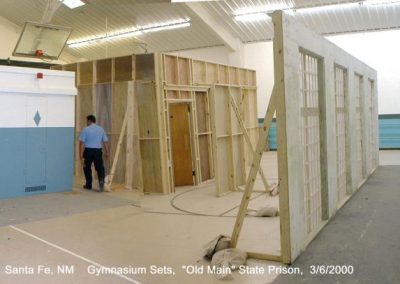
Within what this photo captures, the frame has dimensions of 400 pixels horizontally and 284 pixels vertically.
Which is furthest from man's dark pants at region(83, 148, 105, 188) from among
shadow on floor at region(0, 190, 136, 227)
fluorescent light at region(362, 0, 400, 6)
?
fluorescent light at region(362, 0, 400, 6)

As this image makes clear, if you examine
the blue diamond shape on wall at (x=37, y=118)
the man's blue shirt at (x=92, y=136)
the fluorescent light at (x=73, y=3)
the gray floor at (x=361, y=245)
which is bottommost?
the gray floor at (x=361, y=245)

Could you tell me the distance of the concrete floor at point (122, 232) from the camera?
4.24 m

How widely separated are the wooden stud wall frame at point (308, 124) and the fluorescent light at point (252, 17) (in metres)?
6.99

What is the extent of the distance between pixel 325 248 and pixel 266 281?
4.03ft

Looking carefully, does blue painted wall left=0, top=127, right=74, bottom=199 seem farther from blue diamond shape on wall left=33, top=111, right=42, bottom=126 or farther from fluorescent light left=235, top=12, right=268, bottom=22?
fluorescent light left=235, top=12, right=268, bottom=22

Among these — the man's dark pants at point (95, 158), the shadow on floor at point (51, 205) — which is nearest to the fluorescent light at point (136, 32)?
the man's dark pants at point (95, 158)

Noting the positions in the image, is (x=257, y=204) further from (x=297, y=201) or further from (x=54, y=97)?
(x=54, y=97)

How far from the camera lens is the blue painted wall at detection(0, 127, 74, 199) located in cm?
777

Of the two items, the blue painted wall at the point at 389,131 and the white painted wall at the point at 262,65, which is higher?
the white painted wall at the point at 262,65

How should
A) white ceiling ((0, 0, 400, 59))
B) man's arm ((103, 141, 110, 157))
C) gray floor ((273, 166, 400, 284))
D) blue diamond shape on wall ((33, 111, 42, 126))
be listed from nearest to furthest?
gray floor ((273, 166, 400, 284))
blue diamond shape on wall ((33, 111, 42, 126))
man's arm ((103, 141, 110, 157))
white ceiling ((0, 0, 400, 59))

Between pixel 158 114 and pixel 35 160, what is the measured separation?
8.89ft

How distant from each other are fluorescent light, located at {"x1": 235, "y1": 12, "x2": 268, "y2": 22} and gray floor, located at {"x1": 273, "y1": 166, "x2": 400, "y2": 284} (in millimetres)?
9536

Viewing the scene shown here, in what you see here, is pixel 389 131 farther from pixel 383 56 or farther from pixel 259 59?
pixel 259 59

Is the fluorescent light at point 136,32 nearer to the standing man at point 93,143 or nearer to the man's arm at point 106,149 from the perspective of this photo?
the man's arm at point 106,149
